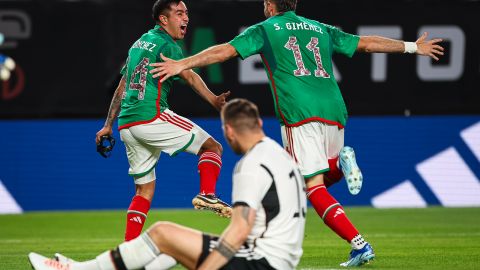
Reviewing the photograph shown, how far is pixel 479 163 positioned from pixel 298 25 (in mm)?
7208

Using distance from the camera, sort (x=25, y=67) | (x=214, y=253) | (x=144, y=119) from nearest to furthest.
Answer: (x=214, y=253)
(x=144, y=119)
(x=25, y=67)

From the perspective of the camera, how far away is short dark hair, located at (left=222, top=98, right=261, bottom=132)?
6.09 meters

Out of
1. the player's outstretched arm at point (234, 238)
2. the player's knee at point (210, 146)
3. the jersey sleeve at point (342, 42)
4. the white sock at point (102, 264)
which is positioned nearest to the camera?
the player's outstretched arm at point (234, 238)

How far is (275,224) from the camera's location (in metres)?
6.13

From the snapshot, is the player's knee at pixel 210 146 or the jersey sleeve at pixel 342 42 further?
the player's knee at pixel 210 146

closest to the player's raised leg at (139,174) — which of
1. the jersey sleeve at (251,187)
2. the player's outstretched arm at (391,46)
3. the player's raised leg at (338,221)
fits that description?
the player's raised leg at (338,221)

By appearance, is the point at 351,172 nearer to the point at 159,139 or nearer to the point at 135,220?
the point at 159,139

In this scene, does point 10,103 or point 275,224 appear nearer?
point 275,224

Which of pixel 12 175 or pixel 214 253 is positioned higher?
pixel 214 253

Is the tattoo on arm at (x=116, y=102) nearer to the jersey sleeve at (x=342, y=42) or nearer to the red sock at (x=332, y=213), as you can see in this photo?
the jersey sleeve at (x=342, y=42)

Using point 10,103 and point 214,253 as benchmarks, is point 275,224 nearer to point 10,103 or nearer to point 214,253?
point 214,253

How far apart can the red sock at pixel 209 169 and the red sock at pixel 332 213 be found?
43.2 inches

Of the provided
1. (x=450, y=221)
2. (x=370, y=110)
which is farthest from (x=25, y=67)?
(x=450, y=221)

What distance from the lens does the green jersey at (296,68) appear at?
859cm
